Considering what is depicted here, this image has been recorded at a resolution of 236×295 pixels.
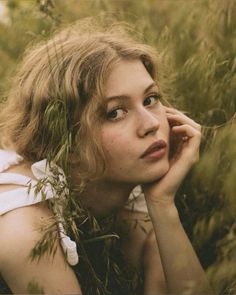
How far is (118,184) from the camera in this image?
189cm

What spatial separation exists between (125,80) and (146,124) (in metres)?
0.16

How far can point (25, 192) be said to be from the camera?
5.60 ft

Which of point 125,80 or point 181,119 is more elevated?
point 125,80

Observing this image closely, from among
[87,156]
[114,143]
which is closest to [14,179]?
[87,156]

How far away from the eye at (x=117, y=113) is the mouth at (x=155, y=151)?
131 millimetres

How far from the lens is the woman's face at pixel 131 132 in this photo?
5.47ft

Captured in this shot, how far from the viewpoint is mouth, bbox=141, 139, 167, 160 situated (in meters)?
1.68

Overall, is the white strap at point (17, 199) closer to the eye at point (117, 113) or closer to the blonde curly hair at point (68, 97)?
the blonde curly hair at point (68, 97)

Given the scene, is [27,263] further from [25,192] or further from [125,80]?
[125,80]

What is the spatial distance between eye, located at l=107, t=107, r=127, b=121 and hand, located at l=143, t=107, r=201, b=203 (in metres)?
0.25

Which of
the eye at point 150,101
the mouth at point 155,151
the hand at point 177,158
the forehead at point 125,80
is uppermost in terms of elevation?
the forehead at point 125,80

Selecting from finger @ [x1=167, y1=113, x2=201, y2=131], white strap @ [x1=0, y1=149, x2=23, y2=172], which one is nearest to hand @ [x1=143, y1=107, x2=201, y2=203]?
finger @ [x1=167, y1=113, x2=201, y2=131]

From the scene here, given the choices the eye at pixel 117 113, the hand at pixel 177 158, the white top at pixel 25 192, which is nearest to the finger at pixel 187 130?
the hand at pixel 177 158

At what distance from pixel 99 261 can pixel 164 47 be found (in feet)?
3.18
